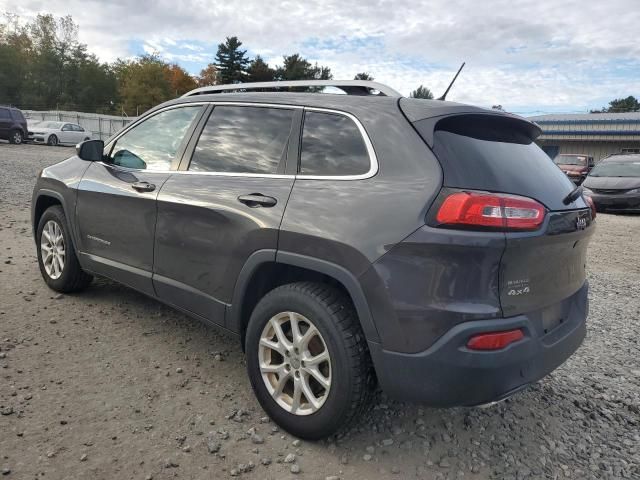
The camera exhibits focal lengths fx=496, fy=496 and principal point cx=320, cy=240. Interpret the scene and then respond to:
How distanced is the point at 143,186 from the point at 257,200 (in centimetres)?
114

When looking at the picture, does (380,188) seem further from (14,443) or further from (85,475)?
(14,443)

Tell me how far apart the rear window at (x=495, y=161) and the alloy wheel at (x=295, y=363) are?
102 centimetres

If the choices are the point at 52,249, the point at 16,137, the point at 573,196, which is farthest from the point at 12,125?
the point at 573,196

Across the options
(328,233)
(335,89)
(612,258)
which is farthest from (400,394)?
(612,258)

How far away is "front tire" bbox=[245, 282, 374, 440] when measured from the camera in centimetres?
233

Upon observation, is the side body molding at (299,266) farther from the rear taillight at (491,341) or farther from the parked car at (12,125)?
the parked car at (12,125)

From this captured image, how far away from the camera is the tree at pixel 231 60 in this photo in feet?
221

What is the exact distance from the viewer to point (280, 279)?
2812 mm

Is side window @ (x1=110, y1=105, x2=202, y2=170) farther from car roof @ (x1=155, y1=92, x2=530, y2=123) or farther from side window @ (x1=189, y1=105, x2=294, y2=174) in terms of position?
car roof @ (x1=155, y1=92, x2=530, y2=123)

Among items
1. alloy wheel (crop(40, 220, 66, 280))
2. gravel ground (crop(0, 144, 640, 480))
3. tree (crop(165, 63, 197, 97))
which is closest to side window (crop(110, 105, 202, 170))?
alloy wheel (crop(40, 220, 66, 280))

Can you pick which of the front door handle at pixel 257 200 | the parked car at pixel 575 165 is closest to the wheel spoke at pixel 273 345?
the front door handle at pixel 257 200

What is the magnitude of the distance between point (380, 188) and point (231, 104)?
1.41 meters

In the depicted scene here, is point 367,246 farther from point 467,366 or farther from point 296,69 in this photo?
point 296,69

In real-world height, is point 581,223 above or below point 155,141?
below
